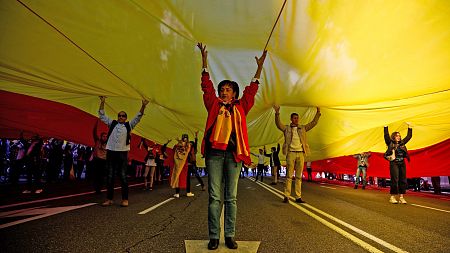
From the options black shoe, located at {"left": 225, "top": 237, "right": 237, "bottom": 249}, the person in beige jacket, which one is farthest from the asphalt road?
the person in beige jacket

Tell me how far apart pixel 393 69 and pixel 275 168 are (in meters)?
10.6

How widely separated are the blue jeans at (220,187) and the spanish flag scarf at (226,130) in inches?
5.3

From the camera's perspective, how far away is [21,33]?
4.64 m

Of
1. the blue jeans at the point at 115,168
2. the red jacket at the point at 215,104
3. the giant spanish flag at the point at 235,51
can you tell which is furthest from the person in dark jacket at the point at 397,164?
the blue jeans at the point at 115,168

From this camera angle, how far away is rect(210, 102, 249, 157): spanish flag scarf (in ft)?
9.84

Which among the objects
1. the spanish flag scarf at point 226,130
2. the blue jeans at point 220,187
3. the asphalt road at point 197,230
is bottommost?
the asphalt road at point 197,230

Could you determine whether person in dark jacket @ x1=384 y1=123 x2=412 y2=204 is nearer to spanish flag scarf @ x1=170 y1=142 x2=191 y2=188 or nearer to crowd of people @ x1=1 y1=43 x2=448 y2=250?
crowd of people @ x1=1 y1=43 x2=448 y2=250

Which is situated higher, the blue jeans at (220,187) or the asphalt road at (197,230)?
the blue jeans at (220,187)

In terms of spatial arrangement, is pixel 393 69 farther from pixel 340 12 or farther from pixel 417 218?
pixel 417 218

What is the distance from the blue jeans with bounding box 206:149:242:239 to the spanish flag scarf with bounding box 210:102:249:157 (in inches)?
5.3

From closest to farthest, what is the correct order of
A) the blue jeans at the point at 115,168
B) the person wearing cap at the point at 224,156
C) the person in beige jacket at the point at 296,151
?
the person wearing cap at the point at 224,156 < the blue jeans at the point at 115,168 < the person in beige jacket at the point at 296,151

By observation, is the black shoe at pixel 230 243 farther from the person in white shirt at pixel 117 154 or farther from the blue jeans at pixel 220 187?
the person in white shirt at pixel 117 154

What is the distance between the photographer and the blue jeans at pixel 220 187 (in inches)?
116

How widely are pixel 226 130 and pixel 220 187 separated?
64 centimetres
